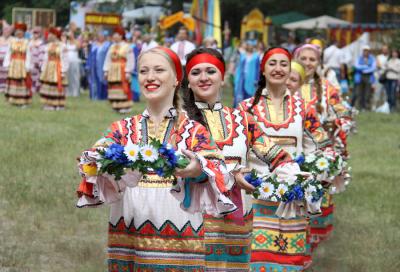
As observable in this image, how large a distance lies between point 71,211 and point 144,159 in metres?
6.50

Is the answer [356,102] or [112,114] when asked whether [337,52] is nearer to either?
[356,102]

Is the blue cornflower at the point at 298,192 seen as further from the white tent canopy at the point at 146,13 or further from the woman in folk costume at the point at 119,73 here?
the white tent canopy at the point at 146,13

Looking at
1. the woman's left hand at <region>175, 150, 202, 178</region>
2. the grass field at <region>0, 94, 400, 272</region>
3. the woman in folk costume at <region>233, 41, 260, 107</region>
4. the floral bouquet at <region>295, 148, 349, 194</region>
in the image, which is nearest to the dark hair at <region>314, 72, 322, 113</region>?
the grass field at <region>0, 94, 400, 272</region>

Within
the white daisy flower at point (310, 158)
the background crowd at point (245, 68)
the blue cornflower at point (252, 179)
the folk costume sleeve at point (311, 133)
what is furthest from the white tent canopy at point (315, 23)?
the blue cornflower at point (252, 179)

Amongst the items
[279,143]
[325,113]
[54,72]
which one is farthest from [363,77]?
[279,143]

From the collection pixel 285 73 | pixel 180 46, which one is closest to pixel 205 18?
pixel 180 46

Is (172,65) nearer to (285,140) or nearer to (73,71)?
(285,140)

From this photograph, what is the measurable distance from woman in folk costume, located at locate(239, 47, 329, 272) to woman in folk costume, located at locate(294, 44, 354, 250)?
74.1 inches

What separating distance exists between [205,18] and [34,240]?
64.7 feet

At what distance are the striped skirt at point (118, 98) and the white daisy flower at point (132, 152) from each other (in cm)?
1840

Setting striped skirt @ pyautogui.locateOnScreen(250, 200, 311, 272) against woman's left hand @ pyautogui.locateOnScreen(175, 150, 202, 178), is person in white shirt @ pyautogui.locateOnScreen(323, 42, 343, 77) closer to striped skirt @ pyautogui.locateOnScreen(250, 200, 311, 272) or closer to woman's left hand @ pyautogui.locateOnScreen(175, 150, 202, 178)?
striped skirt @ pyautogui.locateOnScreen(250, 200, 311, 272)

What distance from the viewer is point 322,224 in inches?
403

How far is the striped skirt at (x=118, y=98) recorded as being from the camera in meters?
23.3

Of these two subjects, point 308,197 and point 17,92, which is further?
point 17,92
